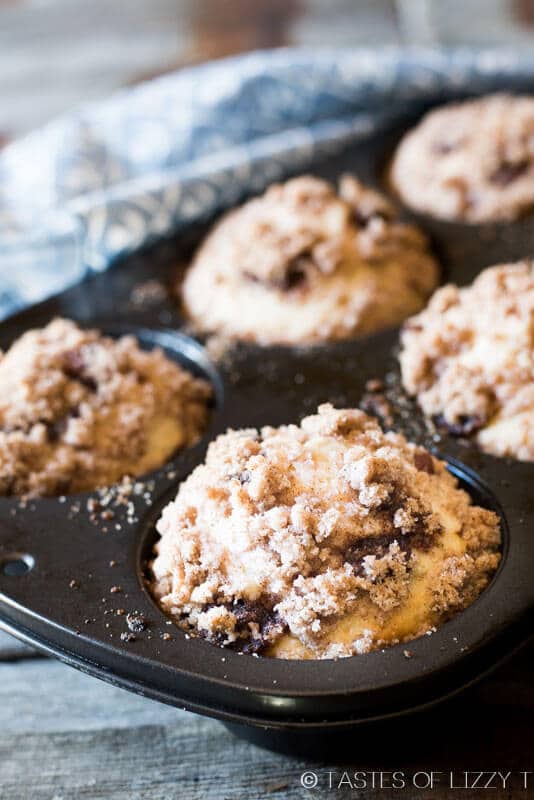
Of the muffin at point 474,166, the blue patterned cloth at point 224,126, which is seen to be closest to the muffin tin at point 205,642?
the muffin at point 474,166

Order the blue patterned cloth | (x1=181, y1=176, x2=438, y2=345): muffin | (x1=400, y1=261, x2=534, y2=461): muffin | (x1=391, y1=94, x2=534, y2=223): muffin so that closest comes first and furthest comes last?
(x1=400, y1=261, x2=534, y2=461): muffin < (x1=181, y1=176, x2=438, y2=345): muffin < (x1=391, y1=94, x2=534, y2=223): muffin < the blue patterned cloth

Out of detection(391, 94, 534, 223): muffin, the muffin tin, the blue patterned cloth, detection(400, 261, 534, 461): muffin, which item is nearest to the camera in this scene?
the muffin tin

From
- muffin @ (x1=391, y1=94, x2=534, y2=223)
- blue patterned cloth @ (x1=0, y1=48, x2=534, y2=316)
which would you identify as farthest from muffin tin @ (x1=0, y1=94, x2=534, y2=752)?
blue patterned cloth @ (x1=0, y1=48, x2=534, y2=316)

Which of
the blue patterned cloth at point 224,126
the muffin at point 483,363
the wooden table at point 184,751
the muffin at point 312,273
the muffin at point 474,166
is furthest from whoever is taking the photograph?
the blue patterned cloth at point 224,126

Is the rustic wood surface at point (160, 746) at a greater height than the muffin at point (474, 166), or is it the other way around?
the muffin at point (474, 166)

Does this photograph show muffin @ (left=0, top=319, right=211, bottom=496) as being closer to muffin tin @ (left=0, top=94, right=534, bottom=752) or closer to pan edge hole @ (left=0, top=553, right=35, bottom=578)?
muffin tin @ (left=0, top=94, right=534, bottom=752)

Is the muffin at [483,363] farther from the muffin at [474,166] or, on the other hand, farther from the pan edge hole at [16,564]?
the pan edge hole at [16,564]

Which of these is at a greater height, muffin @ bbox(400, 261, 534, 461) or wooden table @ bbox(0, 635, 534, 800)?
muffin @ bbox(400, 261, 534, 461)
